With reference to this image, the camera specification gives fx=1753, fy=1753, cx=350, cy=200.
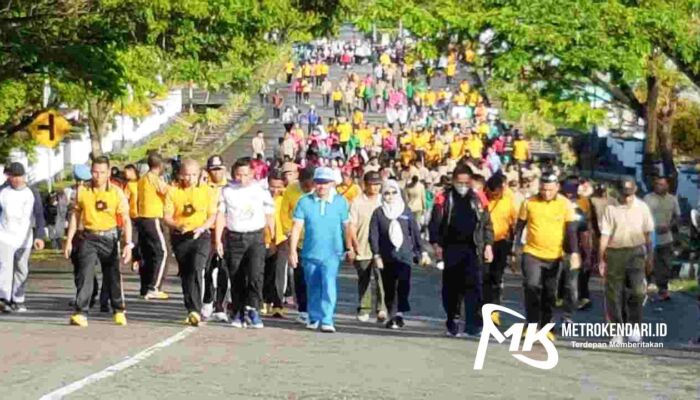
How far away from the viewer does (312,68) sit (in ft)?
251

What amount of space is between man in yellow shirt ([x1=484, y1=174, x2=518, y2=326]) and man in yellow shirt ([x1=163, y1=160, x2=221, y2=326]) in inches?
122

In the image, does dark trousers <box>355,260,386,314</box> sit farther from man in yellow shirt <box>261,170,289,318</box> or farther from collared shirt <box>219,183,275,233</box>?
collared shirt <box>219,183,275,233</box>

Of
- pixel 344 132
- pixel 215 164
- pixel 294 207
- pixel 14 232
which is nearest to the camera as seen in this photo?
pixel 294 207

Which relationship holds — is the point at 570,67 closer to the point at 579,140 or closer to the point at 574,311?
the point at 574,311

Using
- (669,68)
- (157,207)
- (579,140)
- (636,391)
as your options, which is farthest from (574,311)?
(579,140)

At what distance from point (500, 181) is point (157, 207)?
4.49 metres

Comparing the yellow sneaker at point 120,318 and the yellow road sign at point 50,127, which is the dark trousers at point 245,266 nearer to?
the yellow sneaker at point 120,318

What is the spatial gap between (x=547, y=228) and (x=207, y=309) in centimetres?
379

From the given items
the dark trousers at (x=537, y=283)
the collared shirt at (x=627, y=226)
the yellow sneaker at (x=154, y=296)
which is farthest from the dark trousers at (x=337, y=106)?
the dark trousers at (x=537, y=283)

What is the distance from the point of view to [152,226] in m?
20.9

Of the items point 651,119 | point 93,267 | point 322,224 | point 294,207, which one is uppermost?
point 651,119

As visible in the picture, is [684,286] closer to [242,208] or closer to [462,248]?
[462,248]

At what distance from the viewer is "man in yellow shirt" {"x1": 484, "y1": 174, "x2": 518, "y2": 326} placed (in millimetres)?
18594

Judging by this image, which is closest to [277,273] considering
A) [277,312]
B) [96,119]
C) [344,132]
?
[277,312]
